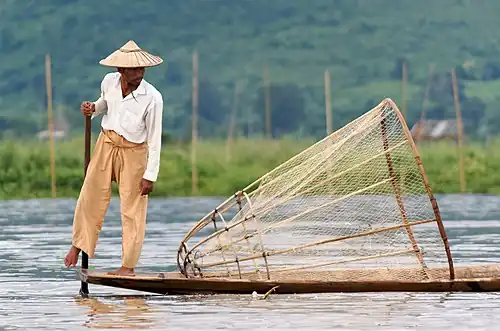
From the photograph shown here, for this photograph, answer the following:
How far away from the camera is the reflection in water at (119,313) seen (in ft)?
36.6

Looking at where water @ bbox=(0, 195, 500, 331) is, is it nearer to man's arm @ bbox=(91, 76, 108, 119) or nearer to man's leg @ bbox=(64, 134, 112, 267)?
man's leg @ bbox=(64, 134, 112, 267)

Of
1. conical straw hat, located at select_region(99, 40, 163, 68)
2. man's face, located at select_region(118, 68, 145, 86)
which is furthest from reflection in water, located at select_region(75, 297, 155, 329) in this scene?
conical straw hat, located at select_region(99, 40, 163, 68)

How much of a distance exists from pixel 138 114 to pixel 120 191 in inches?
25.9

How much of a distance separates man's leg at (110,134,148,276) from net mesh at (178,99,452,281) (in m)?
0.42

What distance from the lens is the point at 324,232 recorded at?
1388 cm

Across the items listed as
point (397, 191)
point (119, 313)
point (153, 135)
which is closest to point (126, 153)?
point (153, 135)

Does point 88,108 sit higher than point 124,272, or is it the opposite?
point 88,108

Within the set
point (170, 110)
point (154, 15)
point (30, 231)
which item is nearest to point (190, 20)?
point (154, 15)

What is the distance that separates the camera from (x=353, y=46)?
11406 cm

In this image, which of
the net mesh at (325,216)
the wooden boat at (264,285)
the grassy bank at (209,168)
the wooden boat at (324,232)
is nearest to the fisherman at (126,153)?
the wooden boat at (264,285)

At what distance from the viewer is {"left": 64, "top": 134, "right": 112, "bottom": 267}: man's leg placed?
505 inches

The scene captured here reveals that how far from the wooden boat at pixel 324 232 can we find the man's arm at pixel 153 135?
58 cm

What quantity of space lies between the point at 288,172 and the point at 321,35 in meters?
104

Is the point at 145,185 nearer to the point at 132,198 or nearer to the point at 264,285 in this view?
the point at 132,198
